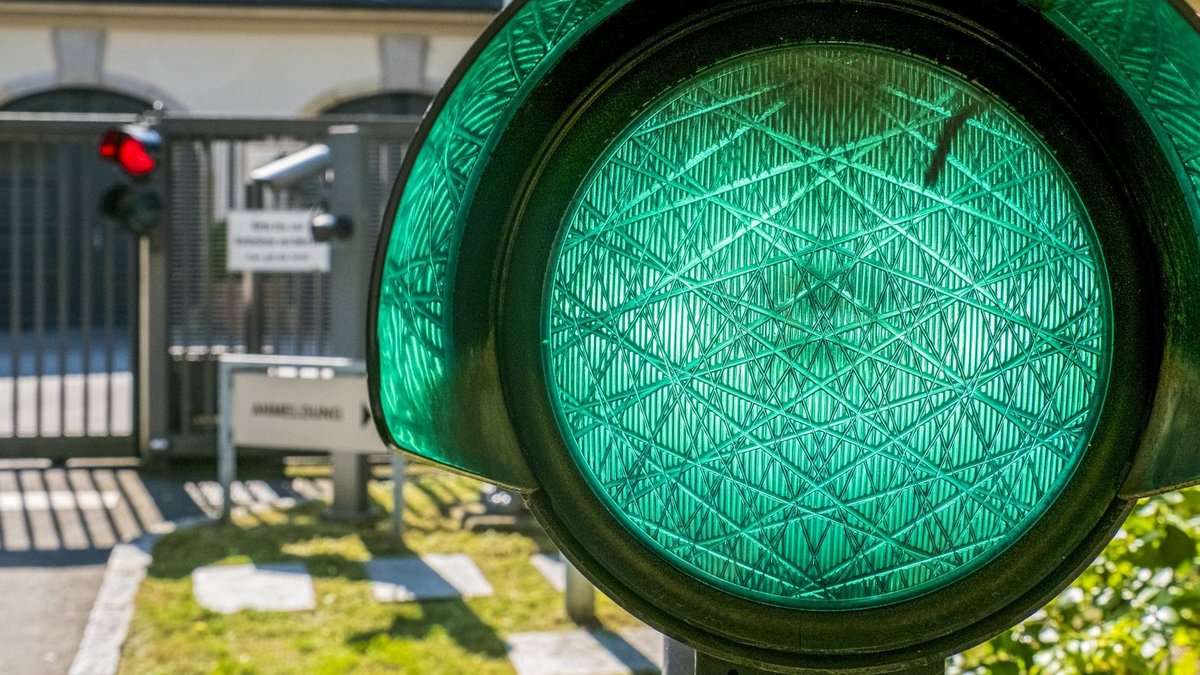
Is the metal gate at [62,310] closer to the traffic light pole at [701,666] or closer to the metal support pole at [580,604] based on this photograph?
the metal support pole at [580,604]

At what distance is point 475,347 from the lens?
0.85 m

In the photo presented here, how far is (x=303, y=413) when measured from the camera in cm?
766

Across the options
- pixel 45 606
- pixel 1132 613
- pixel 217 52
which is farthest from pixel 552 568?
pixel 217 52

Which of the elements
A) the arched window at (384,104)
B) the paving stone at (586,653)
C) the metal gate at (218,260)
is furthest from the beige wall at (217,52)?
the paving stone at (586,653)

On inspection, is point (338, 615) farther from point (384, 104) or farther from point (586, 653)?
point (384, 104)

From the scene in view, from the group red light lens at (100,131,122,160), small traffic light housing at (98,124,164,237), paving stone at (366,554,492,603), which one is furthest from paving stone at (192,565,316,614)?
red light lens at (100,131,122,160)

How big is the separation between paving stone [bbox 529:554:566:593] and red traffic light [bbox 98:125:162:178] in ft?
13.7

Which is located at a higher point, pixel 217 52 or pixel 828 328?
pixel 217 52

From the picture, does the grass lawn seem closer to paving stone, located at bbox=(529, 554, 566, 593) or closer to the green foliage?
paving stone, located at bbox=(529, 554, 566, 593)

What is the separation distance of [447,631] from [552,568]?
4.06 feet

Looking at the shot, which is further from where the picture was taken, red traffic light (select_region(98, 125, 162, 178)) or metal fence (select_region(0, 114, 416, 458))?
metal fence (select_region(0, 114, 416, 458))

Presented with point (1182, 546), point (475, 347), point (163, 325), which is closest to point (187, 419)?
point (163, 325)

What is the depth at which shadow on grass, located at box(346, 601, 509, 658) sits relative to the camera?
536cm

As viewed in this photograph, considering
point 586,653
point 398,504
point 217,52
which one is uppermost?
point 217,52
